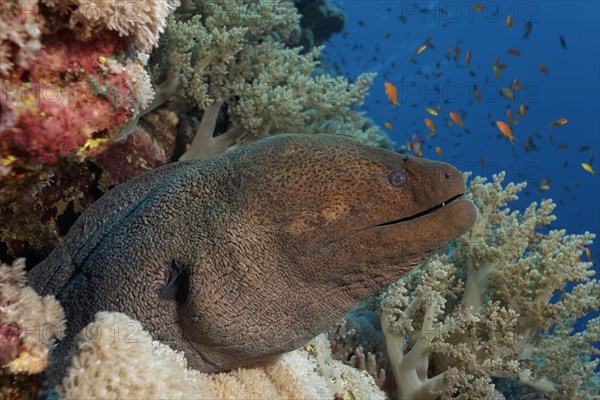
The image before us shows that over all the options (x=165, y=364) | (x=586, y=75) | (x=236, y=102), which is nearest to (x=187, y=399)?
(x=165, y=364)

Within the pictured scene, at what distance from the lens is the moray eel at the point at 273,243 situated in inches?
77.8

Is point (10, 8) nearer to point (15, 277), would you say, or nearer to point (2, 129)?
point (2, 129)

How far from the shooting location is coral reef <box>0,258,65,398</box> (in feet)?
4.89

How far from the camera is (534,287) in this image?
4340 millimetres

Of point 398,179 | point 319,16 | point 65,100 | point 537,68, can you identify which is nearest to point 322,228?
point 398,179

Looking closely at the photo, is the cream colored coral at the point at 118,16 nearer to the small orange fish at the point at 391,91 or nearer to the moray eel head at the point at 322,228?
the moray eel head at the point at 322,228

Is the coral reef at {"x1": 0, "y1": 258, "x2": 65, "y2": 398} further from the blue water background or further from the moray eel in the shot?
the blue water background

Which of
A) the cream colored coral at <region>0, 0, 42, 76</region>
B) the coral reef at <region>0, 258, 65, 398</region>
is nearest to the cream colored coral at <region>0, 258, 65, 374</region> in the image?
the coral reef at <region>0, 258, 65, 398</region>

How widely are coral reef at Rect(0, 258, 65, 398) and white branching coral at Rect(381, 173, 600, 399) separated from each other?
3047 millimetres

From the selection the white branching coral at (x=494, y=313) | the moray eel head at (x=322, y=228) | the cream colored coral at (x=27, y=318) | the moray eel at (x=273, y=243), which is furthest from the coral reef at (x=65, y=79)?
the white branching coral at (x=494, y=313)

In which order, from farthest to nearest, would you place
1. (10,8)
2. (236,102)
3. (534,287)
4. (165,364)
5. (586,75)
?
(586,75)
(236,102)
(534,287)
(165,364)
(10,8)

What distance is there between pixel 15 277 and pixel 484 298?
436cm

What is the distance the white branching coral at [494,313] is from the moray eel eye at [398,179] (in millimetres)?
2014

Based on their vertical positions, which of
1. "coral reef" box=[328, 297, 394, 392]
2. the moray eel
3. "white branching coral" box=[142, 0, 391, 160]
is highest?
"white branching coral" box=[142, 0, 391, 160]
